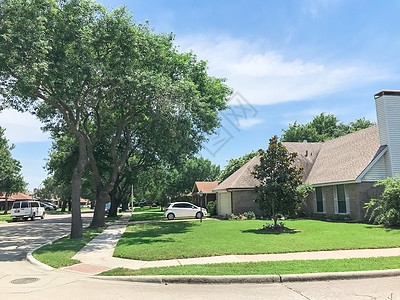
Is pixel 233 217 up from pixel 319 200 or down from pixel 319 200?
down

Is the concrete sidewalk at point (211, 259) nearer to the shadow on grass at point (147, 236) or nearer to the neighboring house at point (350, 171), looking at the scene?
the shadow on grass at point (147, 236)

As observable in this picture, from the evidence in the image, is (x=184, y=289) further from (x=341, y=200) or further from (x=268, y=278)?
(x=341, y=200)

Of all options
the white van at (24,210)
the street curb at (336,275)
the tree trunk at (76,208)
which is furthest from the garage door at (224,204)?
the street curb at (336,275)

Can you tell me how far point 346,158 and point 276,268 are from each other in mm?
18646

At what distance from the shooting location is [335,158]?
26156 millimetres

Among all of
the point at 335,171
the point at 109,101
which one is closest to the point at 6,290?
the point at 109,101

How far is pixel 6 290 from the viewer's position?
23.7ft

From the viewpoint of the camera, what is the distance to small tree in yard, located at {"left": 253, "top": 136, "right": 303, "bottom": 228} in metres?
17.4

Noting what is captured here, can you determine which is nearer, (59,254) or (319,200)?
(59,254)

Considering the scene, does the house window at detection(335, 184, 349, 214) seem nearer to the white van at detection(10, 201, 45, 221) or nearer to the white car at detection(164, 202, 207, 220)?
the white car at detection(164, 202, 207, 220)

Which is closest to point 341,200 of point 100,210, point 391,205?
point 391,205

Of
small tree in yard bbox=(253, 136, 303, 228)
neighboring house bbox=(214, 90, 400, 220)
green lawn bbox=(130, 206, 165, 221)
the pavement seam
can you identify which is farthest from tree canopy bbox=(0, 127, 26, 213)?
the pavement seam

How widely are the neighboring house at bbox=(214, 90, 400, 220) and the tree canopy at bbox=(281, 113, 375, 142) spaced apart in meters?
19.9

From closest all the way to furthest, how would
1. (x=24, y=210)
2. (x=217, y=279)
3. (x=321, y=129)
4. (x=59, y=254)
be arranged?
(x=217, y=279) < (x=59, y=254) < (x=24, y=210) < (x=321, y=129)
